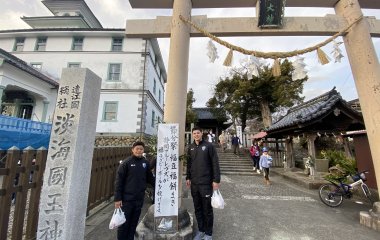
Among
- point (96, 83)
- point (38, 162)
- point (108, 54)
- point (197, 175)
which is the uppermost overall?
point (108, 54)

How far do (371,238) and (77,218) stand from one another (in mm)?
5641

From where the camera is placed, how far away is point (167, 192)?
3.86m

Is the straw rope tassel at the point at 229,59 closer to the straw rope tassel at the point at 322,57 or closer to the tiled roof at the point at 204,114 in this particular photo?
the straw rope tassel at the point at 322,57

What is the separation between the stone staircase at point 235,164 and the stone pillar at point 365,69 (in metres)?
8.77

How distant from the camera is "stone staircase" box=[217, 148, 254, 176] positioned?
13.7 m

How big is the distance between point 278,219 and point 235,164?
1008 centimetres

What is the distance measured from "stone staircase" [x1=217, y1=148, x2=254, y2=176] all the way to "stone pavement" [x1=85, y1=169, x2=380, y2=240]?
5632mm

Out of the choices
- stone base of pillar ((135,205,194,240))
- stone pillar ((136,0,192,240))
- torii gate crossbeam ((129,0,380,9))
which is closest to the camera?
stone base of pillar ((135,205,194,240))

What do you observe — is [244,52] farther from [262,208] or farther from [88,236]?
[88,236]

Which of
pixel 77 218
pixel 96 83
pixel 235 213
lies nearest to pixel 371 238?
pixel 235 213

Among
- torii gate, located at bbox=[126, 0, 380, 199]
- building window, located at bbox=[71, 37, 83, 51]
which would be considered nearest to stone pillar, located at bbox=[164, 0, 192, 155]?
torii gate, located at bbox=[126, 0, 380, 199]

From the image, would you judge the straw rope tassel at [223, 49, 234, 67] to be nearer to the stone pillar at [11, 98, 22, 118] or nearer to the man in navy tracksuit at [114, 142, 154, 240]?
the man in navy tracksuit at [114, 142, 154, 240]

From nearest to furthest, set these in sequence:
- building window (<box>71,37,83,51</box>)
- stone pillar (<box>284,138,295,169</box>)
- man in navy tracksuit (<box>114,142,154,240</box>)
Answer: man in navy tracksuit (<box>114,142,154,240</box>) < stone pillar (<box>284,138,295,169</box>) < building window (<box>71,37,83,51</box>)

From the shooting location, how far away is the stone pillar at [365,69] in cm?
481
